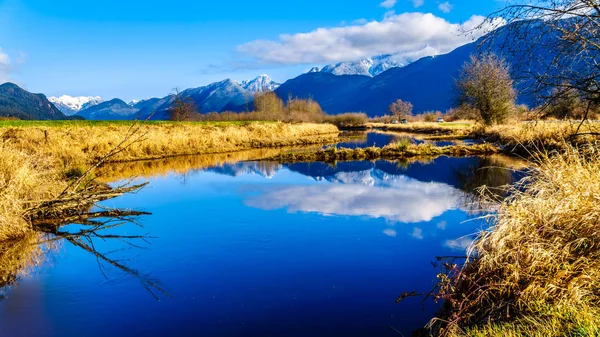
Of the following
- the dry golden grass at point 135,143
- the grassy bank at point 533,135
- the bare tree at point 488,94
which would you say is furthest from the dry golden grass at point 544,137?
the dry golden grass at point 135,143

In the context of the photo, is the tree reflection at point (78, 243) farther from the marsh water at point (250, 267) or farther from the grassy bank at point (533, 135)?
the grassy bank at point (533, 135)

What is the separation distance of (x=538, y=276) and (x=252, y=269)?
438 cm

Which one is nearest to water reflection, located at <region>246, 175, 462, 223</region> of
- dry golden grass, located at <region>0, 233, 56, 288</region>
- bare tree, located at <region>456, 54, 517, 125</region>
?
dry golden grass, located at <region>0, 233, 56, 288</region>

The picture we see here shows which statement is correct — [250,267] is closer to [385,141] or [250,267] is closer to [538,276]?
[538,276]

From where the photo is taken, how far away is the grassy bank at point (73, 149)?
9438 millimetres

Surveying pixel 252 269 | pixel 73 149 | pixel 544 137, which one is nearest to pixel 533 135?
pixel 544 137

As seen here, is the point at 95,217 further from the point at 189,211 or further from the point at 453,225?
the point at 453,225

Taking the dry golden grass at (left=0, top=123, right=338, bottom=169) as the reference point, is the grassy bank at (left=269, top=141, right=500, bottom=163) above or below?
below

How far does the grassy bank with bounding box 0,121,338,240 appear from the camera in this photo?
31.0 ft

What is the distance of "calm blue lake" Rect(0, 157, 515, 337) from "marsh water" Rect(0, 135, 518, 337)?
0.02 meters

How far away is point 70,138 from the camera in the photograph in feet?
77.5

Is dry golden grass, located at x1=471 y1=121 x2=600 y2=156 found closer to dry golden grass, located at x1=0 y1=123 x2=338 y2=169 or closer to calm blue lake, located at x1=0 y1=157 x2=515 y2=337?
calm blue lake, located at x1=0 y1=157 x2=515 y2=337

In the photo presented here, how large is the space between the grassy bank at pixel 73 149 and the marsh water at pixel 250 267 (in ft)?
3.46

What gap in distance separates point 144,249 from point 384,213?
6.19 metres
